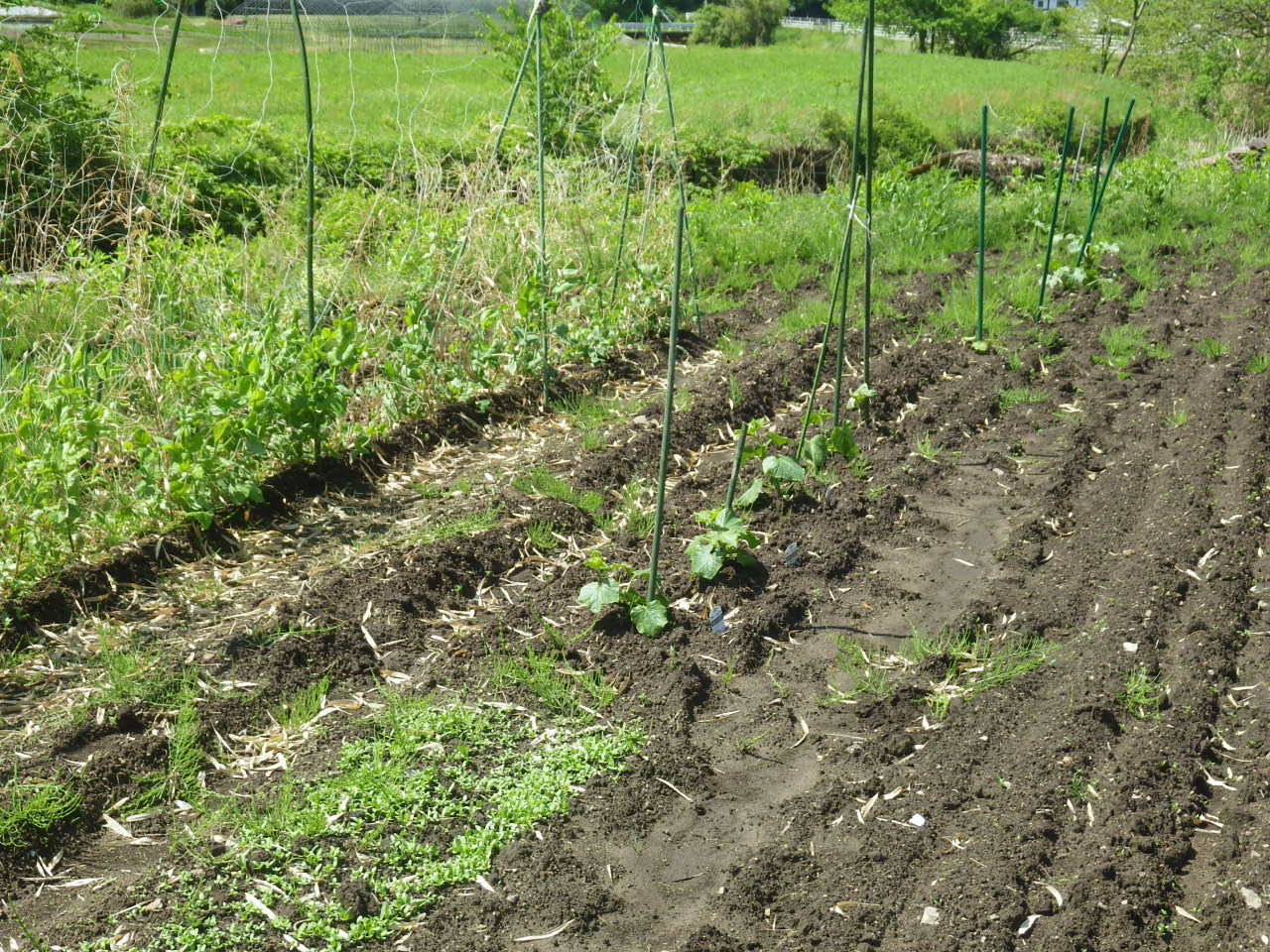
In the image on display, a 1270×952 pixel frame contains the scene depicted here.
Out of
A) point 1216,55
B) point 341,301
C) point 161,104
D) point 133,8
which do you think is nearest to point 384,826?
point 161,104

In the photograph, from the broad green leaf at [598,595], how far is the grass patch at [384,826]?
0.50 meters

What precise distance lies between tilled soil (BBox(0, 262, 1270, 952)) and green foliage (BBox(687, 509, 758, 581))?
0.10 metres

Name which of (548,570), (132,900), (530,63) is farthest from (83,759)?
(530,63)

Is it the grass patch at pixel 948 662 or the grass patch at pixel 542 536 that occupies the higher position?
the grass patch at pixel 542 536

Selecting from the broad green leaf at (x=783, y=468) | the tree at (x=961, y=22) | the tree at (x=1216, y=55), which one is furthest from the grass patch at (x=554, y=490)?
the tree at (x=961, y=22)

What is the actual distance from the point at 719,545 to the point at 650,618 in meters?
0.44

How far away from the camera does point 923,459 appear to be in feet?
16.3

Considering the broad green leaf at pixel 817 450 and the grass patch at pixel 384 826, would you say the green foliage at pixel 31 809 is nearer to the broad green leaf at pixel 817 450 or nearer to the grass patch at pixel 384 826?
the grass patch at pixel 384 826

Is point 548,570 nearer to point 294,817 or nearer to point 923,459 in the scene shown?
point 294,817

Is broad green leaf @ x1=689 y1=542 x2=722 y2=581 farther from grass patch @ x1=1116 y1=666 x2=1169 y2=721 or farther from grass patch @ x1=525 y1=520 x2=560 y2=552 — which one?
grass patch @ x1=1116 y1=666 x2=1169 y2=721

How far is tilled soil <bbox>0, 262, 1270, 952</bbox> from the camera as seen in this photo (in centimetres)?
261

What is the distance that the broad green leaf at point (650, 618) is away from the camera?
3.62m

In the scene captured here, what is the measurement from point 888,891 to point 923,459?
2.65 m

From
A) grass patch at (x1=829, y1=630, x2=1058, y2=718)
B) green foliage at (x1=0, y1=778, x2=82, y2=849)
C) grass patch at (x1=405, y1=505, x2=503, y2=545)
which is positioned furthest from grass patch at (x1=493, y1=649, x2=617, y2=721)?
green foliage at (x1=0, y1=778, x2=82, y2=849)
